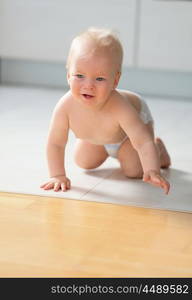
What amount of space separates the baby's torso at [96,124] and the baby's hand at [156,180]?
0.15m

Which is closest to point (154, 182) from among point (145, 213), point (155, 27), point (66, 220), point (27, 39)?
point (145, 213)

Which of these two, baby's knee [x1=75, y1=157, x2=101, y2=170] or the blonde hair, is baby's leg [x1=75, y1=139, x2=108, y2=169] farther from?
the blonde hair

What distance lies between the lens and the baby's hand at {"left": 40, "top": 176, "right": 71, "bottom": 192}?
1.57 m

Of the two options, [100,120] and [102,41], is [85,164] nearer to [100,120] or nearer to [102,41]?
[100,120]

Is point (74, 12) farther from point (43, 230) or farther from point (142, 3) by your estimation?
point (43, 230)

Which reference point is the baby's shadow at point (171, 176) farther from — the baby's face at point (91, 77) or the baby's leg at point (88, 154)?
the baby's face at point (91, 77)

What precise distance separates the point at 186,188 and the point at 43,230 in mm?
458

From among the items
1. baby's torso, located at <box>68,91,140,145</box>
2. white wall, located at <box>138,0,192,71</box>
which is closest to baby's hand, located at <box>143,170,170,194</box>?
baby's torso, located at <box>68,91,140,145</box>

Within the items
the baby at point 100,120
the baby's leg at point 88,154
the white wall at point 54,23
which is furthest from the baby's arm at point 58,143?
the white wall at point 54,23

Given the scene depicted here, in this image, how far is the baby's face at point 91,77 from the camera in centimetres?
152

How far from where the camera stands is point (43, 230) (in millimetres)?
1305

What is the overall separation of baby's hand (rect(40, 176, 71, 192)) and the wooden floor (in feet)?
0.23

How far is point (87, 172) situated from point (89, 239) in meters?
0.50

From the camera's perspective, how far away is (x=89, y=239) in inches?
50.0
